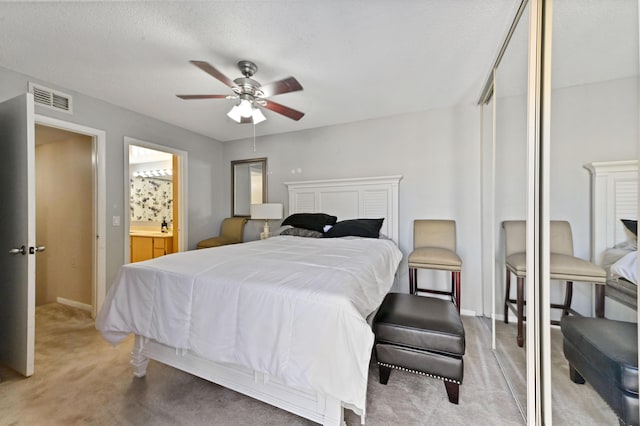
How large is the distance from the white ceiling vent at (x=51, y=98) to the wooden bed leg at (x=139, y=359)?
99.0 inches

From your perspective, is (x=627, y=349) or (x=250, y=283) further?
(x=250, y=283)

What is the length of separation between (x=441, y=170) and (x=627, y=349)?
8.64ft

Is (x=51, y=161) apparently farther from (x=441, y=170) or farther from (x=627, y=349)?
(x=627, y=349)

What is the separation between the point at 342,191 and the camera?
141 inches

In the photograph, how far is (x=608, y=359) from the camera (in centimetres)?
86

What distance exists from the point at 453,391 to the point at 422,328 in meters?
0.46

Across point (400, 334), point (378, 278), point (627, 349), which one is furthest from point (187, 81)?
point (627, 349)

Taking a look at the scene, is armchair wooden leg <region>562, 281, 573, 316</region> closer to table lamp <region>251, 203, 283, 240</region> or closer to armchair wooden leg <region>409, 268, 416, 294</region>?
armchair wooden leg <region>409, 268, 416, 294</region>

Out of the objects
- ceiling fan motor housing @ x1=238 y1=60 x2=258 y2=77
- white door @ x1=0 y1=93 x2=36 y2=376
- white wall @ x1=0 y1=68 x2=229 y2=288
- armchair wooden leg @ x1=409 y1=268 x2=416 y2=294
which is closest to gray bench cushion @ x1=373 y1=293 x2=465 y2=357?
armchair wooden leg @ x1=409 y1=268 x2=416 y2=294

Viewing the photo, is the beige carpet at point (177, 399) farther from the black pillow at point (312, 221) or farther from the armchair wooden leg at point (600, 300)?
the black pillow at point (312, 221)

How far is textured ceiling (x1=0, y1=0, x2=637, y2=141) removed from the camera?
5.30 feet

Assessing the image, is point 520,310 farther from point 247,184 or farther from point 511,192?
point 247,184

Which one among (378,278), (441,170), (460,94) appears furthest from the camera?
(441,170)

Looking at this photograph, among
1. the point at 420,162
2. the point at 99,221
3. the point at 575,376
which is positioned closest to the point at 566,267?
the point at 575,376
